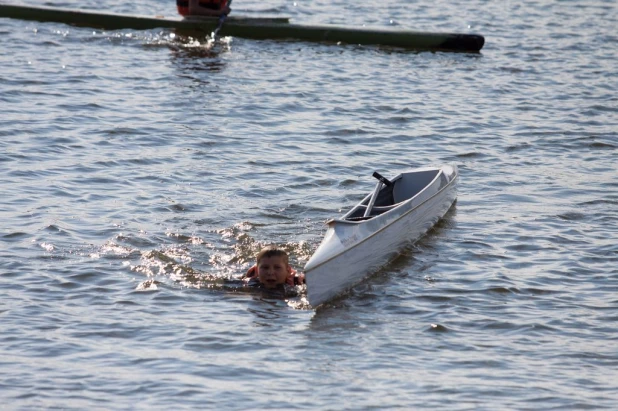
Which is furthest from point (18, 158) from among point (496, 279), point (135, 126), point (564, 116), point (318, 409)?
point (564, 116)

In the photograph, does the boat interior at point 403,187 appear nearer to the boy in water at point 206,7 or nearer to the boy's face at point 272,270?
the boy's face at point 272,270

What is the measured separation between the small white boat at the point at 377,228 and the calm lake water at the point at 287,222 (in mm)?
188

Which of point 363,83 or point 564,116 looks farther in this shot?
point 363,83

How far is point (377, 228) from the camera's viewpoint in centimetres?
1025

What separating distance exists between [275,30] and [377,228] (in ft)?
44.6

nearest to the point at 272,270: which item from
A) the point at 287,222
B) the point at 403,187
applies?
the point at 287,222

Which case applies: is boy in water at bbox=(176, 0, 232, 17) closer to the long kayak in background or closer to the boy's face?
the long kayak in background

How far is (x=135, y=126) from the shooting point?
1614cm

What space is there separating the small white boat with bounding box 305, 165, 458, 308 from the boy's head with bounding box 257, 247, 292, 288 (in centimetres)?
42

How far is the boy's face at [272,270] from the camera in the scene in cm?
959

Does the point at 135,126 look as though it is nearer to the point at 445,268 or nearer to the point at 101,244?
the point at 101,244

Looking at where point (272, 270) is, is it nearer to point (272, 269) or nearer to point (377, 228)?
point (272, 269)

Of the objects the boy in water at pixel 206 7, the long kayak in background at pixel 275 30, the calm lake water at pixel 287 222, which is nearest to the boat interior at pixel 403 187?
the calm lake water at pixel 287 222

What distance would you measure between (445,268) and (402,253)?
0.55 metres
